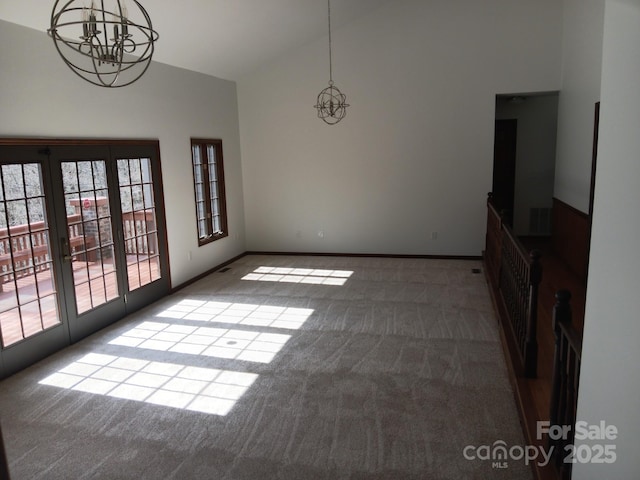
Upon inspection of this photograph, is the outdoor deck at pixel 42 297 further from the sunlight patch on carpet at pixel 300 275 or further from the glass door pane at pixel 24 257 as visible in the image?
the sunlight patch on carpet at pixel 300 275

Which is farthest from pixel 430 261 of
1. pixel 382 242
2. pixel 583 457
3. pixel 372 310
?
pixel 583 457

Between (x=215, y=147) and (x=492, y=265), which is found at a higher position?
(x=215, y=147)

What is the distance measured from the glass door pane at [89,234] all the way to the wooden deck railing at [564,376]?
4.37 metres

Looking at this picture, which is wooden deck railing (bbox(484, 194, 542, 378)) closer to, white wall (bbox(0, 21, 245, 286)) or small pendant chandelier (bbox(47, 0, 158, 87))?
small pendant chandelier (bbox(47, 0, 158, 87))

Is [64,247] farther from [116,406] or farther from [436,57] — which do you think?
[436,57]

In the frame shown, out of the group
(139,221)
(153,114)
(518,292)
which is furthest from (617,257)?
(153,114)

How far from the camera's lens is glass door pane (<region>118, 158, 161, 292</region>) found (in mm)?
5574

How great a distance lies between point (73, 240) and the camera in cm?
482

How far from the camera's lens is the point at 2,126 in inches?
155

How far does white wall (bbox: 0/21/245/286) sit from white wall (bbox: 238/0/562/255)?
623mm

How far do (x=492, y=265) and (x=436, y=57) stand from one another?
3492mm

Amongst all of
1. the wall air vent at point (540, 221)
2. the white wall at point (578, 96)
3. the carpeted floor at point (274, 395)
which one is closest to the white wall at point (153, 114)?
the carpeted floor at point (274, 395)

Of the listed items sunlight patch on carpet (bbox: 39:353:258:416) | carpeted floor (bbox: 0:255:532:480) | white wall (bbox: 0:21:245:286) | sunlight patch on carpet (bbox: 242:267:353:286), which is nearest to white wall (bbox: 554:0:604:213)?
carpeted floor (bbox: 0:255:532:480)

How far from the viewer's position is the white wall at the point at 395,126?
24.0ft
